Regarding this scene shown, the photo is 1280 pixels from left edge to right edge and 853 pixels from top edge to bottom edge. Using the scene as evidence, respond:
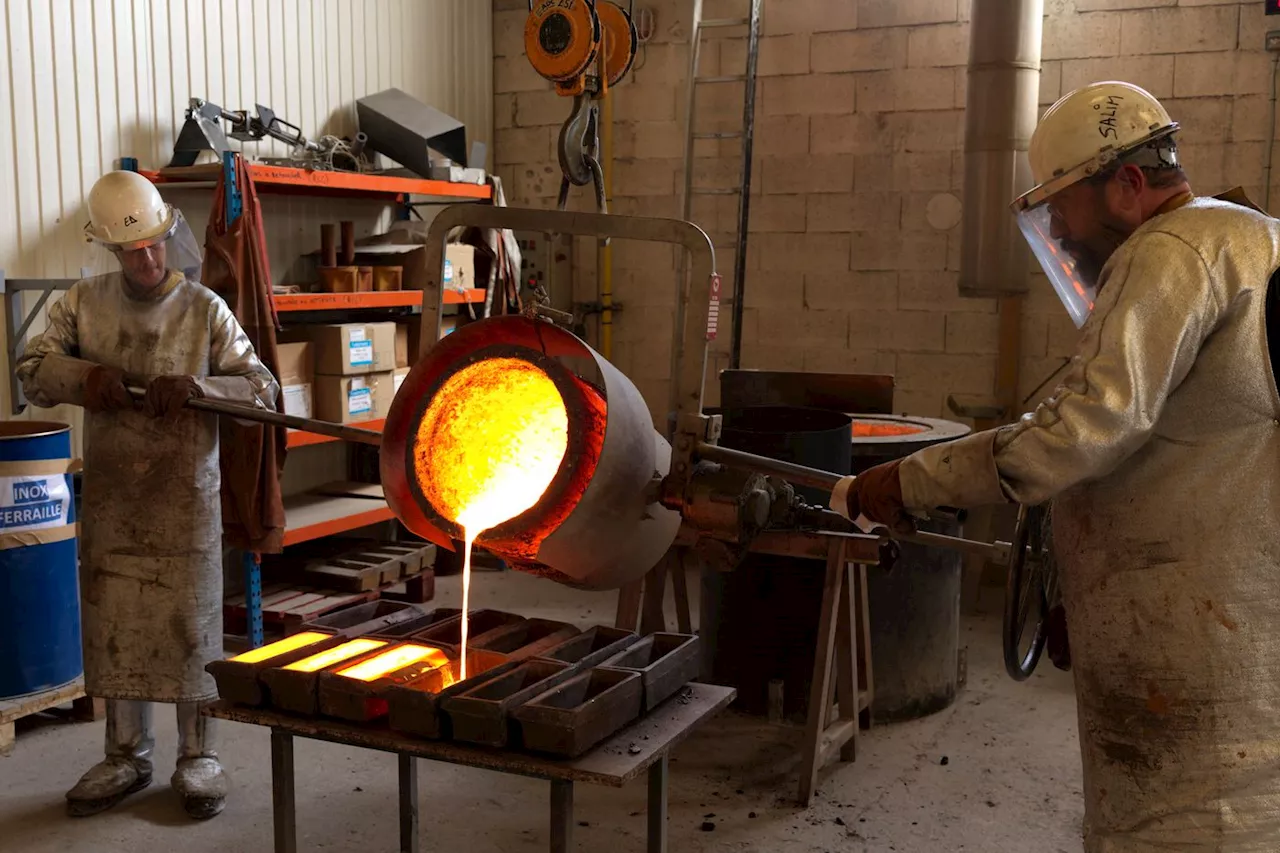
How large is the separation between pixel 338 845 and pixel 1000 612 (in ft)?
9.76

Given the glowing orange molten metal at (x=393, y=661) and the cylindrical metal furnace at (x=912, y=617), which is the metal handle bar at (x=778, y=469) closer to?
the glowing orange molten metal at (x=393, y=661)

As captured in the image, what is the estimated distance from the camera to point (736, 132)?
5551 millimetres

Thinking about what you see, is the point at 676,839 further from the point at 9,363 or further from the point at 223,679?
the point at 9,363

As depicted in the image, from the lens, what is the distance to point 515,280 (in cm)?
527

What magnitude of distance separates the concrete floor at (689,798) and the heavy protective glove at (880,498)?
1382 millimetres

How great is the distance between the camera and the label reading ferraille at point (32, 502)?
333 centimetres

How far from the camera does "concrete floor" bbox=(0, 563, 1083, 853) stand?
2.95 m

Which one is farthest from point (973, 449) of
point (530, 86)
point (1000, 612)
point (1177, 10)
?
point (530, 86)

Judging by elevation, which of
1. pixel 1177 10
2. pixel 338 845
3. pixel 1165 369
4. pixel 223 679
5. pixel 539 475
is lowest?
pixel 338 845

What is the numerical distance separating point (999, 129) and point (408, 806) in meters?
3.23

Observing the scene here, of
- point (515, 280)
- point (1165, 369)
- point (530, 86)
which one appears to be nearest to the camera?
point (1165, 369)

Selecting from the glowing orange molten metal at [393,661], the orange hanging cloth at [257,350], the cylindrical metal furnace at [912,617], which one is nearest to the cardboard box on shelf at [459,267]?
the orange hanging cloth at [257,350]

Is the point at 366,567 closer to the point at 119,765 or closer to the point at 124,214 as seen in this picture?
the point at 119,765

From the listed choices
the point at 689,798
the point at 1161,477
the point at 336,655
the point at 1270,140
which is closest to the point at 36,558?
the point at 336,655
